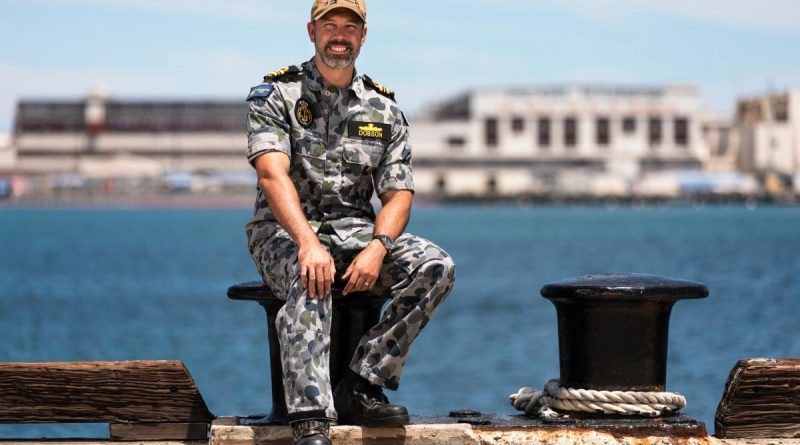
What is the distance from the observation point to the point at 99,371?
206 inches

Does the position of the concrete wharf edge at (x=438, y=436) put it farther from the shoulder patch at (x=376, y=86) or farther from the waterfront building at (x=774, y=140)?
the waterfront building at (x=774, y=140)

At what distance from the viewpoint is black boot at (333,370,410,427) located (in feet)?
16.7

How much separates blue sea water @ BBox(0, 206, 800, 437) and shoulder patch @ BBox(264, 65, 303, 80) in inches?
346

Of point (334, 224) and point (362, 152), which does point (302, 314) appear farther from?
point (362, 152)

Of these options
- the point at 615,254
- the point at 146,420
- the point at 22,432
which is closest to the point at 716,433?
the point at 146,420

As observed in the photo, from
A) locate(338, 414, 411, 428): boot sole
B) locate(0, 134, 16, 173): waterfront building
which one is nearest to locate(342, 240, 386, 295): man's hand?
locate(338, 414, 411, 428): boot sole

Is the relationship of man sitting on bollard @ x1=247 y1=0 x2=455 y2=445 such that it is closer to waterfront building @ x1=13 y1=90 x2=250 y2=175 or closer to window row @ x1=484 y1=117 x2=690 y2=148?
window row @ x1=484 y1=117 x2=690 y2=148

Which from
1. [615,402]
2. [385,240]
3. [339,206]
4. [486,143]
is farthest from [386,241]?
[486,143]

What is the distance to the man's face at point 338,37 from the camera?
5.26 metres

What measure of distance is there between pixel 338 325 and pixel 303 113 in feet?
2.56

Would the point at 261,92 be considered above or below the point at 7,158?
above

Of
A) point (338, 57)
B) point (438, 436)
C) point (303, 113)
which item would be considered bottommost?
point (438, 436)

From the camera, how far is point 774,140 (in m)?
132

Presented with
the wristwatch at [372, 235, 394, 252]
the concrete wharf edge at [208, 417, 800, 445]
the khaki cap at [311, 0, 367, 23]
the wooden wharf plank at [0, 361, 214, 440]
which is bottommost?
the concrete wharf edge at [208, 417, 800, 445]
